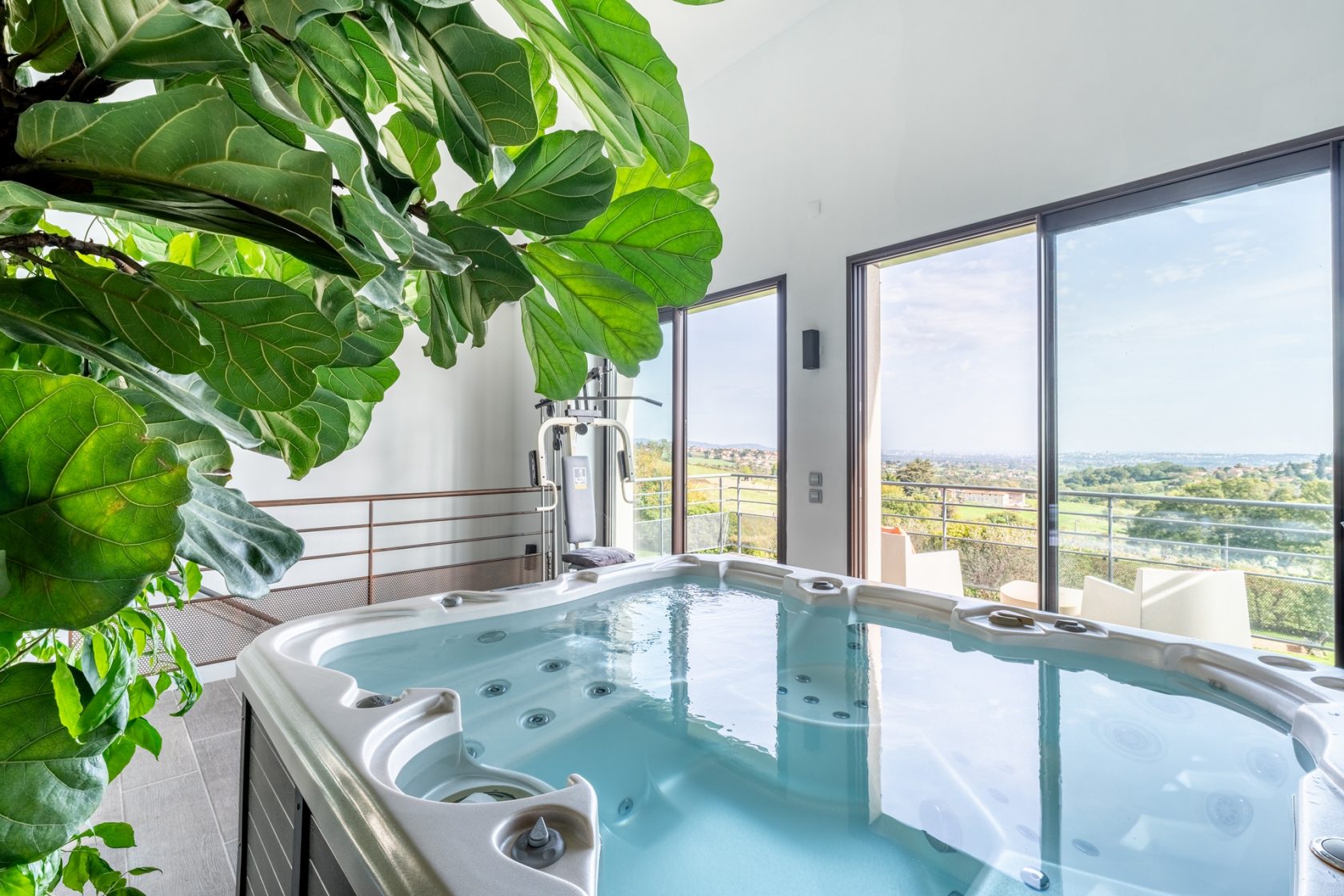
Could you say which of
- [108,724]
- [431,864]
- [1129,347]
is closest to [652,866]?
[431,864]

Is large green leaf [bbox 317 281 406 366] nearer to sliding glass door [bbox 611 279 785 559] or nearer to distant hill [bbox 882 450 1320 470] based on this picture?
distant hill [bbox 882 450 1320 470]

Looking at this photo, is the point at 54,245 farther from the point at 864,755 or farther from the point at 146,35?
the point at 864,755

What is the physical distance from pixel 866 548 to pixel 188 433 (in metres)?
3.61

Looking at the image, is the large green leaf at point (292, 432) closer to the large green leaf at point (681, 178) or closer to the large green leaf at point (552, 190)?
the large green leaf at point (552, 190)

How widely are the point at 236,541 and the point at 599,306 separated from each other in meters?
0.33

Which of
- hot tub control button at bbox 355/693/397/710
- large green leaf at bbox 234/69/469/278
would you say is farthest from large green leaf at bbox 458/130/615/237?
hot tub control button at bbox 355/693/397/710

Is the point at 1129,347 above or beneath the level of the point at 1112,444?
above

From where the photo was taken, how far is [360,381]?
0.58 metres

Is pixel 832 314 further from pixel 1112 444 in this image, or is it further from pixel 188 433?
pixel 188 433

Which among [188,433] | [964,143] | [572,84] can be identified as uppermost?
[964,143]

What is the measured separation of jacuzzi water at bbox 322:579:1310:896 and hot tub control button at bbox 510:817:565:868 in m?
0.22

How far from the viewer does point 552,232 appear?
424mm

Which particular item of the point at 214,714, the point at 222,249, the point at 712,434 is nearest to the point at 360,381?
the point at 222,249

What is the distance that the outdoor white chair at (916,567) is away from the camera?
143 inches
